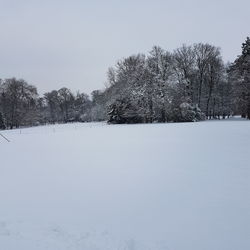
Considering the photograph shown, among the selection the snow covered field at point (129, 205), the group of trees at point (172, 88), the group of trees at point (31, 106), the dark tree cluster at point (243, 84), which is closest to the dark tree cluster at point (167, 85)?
the group of trees at point (172, 88)

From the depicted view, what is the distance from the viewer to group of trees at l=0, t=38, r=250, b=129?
41.5m

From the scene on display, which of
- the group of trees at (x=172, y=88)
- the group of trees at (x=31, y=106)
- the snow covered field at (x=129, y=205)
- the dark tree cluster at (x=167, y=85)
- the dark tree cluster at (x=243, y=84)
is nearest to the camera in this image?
the snow covered field at (x=129, y=205)

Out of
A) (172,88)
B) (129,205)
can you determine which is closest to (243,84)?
(172,88)

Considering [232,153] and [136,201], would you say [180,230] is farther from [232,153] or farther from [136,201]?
[232,153]

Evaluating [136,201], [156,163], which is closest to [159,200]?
[136,201]

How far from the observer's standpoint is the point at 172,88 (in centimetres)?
4378

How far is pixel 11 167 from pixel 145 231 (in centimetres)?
806

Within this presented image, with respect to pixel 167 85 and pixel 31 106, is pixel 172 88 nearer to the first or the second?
pixel 167 85

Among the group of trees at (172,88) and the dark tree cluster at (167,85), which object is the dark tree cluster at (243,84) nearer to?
the group of trees at (172,88)

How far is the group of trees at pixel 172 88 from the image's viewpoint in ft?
136

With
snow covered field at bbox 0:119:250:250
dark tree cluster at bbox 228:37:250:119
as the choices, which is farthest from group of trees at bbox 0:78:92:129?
snow covered field at bbox 0:119:250:250

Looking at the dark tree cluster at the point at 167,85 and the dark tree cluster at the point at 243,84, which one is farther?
the dark tree cluster at the point at 167,85

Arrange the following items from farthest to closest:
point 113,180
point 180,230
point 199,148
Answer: point 199,148
point 113,180
point 180,230

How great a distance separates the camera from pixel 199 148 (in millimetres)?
13711
